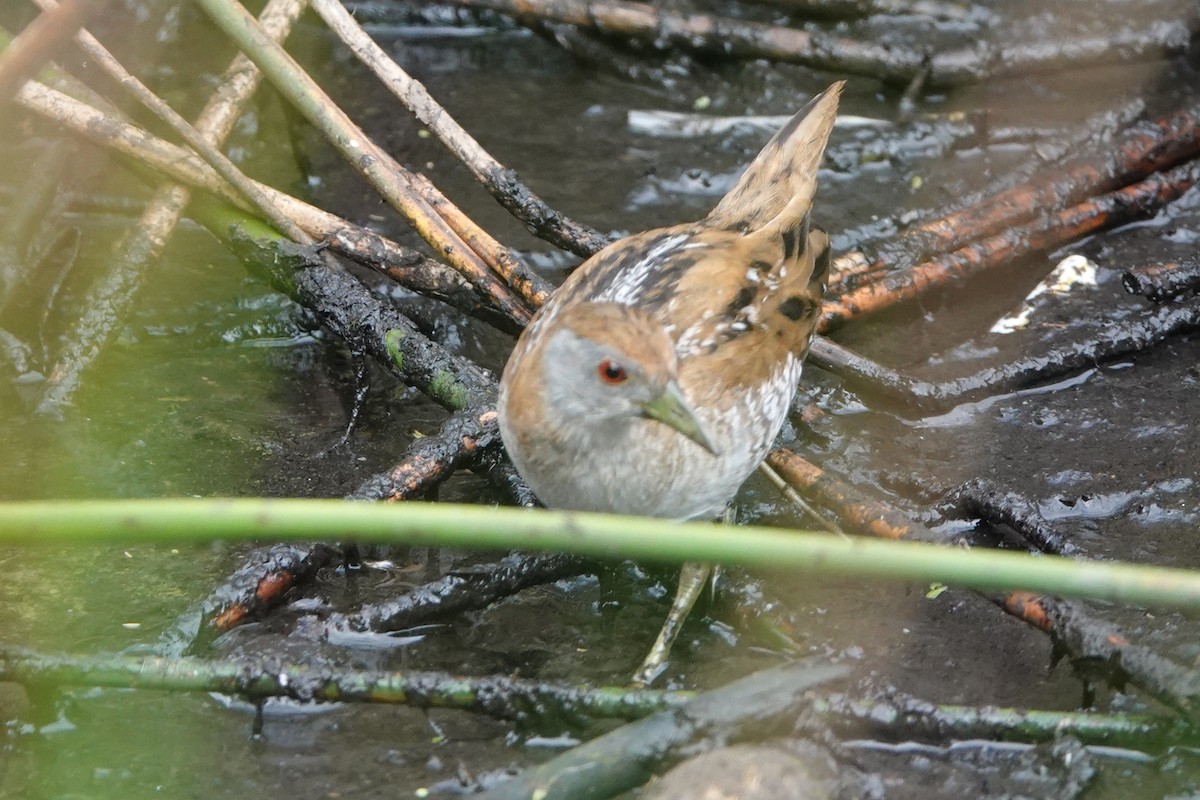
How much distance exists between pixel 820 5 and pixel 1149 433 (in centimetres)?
324

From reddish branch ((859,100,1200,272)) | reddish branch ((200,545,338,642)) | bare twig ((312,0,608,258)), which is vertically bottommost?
reddish branch ((200,545,338,642))

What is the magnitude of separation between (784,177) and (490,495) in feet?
4.92

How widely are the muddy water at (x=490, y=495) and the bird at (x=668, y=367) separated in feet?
1.40

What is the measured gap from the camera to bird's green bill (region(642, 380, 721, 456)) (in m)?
3.02

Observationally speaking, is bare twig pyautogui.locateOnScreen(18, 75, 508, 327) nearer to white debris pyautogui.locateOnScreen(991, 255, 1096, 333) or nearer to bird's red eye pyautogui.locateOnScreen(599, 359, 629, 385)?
bird's red eye pyautogui.locateOnScreen(599, 359, 629, 385)

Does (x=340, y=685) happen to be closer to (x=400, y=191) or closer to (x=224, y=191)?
(x=400, y=191)

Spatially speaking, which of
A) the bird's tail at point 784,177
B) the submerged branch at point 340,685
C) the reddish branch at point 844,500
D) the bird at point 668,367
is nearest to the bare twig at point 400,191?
the bird at point 668,367

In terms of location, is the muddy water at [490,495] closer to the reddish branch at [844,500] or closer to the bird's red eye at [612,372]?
the reddish branch at [844,500]

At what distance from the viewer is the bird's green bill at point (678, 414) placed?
3.02 metres

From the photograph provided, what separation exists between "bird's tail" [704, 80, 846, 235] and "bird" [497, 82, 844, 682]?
0.02 metres

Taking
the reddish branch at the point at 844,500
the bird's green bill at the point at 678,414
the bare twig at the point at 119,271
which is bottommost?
the bare twig at the point at 119,271

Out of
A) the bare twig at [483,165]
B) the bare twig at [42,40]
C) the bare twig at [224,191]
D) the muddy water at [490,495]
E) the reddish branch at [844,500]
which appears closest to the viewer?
the bare twig at [42,40]

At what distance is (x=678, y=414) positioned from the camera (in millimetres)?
3037

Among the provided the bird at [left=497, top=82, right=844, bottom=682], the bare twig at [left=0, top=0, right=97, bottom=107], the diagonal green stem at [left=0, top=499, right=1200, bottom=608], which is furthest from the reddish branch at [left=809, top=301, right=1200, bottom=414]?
the bare twig at [left=0, top=0, right=97, bottom=107]
